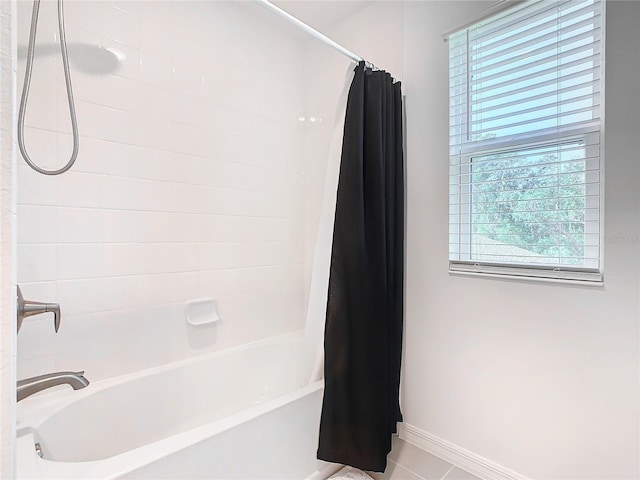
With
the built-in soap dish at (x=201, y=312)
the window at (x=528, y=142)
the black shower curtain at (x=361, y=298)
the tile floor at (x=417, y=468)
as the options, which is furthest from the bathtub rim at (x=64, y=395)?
the window at (x=528, y=142)

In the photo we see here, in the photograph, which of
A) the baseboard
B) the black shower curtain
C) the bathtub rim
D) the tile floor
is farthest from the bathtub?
the baseboard

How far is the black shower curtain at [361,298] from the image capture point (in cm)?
150

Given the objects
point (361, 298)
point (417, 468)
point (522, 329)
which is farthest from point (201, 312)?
point (522, 329)

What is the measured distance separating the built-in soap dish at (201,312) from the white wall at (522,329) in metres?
1.15

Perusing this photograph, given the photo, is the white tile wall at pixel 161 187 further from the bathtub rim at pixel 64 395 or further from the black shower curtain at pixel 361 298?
the black shower curtain at pixel 361 298

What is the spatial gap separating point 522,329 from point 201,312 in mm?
1678

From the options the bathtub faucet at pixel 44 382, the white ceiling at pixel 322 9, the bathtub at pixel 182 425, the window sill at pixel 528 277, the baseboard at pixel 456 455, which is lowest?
the baseboard at pixel 456 455

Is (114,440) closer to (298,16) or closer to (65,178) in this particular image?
(65,178)

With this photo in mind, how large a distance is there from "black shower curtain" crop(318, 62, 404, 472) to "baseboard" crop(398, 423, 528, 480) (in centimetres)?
26

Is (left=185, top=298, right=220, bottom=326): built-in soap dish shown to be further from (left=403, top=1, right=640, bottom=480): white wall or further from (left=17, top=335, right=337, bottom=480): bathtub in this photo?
(left=403, top=1, right=640, bottom=480): white wall

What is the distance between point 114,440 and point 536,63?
2489 mm

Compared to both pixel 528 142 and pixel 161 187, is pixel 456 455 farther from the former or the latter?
pixel 161 187

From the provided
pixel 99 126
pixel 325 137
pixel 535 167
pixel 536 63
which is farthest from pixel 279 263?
pixel 536 63

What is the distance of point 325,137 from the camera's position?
7.86ft
